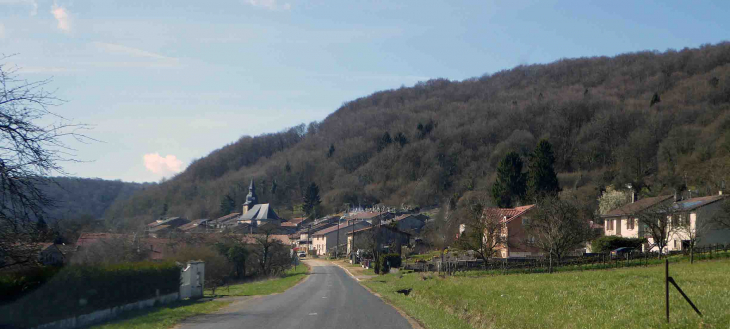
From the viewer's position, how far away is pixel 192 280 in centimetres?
→ 2925

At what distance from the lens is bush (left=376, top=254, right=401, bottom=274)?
54031mm

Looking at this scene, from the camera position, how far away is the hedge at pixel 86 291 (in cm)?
1523

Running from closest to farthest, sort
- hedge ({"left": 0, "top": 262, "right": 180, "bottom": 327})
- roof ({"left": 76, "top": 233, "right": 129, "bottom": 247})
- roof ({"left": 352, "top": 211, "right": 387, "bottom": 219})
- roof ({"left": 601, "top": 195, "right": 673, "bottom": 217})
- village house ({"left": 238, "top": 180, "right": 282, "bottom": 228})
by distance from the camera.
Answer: hedge ({"left": 0, "top": 262, "right": 180, "bottom": 327}), roof ({"left": 76, "top": 233, "right": 129, "bottom": 247}), roof ({"left": 601, "top": 195, "right": 673, "bottom": 217}), roof ({"left": 352, "top": 211, "right": 387, "bottom": 219}), village house ({"left": 238, "top": 180, "right": 282, "bottom": 228})

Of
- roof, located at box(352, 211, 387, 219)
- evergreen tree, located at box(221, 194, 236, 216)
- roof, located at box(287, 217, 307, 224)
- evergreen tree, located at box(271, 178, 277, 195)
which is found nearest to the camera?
roof, located at box(352, 211, 387, 219)

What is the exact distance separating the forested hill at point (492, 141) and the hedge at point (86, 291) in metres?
43.2

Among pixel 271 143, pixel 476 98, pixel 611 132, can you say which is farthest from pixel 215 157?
pixel 611 132

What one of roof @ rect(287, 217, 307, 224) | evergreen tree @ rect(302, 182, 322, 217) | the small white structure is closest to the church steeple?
roof @ rect(287, 217, 307, 224)

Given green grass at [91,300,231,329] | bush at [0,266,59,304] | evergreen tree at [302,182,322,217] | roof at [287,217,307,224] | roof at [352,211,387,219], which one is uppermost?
evergreen tree at [302,182,322,217]

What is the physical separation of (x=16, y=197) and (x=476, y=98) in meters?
168

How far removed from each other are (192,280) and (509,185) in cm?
5791

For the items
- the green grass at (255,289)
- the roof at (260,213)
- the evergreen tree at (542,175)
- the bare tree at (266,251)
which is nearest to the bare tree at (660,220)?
the green grass at (255,289)

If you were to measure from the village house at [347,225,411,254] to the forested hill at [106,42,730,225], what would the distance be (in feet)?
81.0

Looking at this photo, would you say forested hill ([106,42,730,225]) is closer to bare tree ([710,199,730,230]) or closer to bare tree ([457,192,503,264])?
bare tree ([710,199,730,230])

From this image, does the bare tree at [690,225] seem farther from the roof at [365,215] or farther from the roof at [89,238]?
the roof at [365,215]
